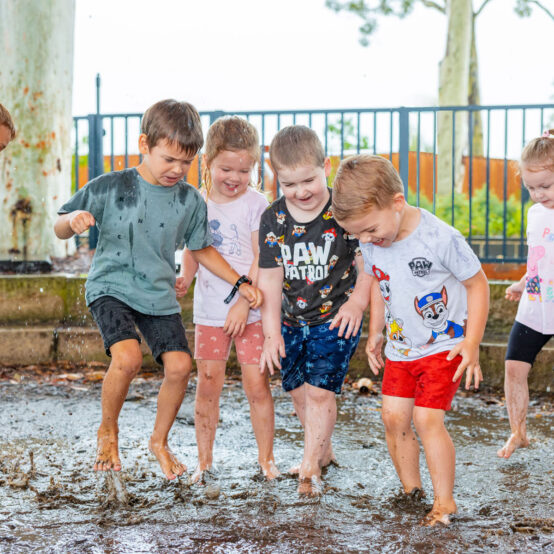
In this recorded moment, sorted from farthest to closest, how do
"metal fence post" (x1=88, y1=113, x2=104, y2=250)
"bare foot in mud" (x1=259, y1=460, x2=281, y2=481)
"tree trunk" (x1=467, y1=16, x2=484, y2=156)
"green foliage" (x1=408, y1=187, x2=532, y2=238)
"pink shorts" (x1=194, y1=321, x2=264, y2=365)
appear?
"tree trunk" (x1=467, y1=16, x2=484, y2=156) < "green foliage" (x1=408, y1=187, x2=532, y2=238) < "metal fence post" (x1=88, y1=113, x2=104, y2=250) < "pink shorts" (x1=194, y1=321, x2=264, y2=365) < "bare foot in mud" (x1=259, y1=460, x2=281, y2=481)

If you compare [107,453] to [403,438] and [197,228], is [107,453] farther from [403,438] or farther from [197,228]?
[403,438]

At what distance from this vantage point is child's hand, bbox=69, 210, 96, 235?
313cm

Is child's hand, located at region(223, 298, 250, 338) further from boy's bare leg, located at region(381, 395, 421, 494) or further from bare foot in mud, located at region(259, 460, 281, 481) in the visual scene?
boy's bare leg, located at region(381, 395, 421, 494)

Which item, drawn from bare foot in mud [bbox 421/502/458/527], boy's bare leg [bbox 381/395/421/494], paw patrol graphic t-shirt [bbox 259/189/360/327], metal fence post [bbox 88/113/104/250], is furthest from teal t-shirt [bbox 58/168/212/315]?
metal fence post [bbox 88/113/104/250]

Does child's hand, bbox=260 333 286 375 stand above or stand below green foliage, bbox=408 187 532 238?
below

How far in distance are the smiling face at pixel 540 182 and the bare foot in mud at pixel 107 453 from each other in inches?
91.9

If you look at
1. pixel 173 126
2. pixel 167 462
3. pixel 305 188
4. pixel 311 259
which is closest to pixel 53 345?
pixel 167 462

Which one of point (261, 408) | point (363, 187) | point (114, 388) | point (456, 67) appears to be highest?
point (456, 67)

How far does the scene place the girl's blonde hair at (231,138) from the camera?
3.52 meters

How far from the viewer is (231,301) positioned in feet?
11.9

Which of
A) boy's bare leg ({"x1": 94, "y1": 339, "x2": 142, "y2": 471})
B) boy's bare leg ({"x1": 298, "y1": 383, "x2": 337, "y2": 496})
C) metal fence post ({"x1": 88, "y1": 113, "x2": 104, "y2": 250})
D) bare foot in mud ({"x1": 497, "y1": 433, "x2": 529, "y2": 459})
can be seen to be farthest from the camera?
metal fence post ({"x1": 88, "y1": 113, "x2": 104, "y2": 250})

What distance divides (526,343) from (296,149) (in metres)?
1.68

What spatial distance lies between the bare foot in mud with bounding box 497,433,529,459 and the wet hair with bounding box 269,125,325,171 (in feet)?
5.70

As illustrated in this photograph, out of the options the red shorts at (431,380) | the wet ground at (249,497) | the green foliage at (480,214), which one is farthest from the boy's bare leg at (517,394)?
the green foliage at (480,214)
